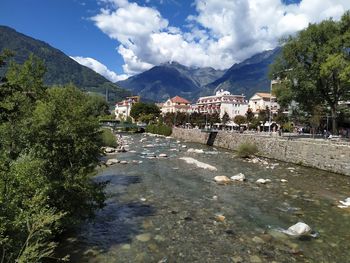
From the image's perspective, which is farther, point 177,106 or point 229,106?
point 177,106

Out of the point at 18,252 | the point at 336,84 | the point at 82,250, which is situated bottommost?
the point at 82,250

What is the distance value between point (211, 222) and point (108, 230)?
15.8 feet

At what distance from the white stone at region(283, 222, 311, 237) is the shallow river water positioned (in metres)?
0.43

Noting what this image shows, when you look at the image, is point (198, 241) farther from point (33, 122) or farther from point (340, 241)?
point (33, 122)

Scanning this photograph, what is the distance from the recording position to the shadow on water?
481 inches

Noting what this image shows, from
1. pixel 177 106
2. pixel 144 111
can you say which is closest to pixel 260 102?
pixel 144 111

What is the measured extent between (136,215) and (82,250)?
15.3 ft

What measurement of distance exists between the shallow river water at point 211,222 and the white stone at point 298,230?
0.43m

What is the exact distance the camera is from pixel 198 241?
1327 cm

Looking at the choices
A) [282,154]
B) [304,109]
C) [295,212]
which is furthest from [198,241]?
[304,109]

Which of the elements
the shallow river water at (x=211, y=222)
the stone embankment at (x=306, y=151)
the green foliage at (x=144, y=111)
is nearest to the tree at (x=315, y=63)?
the stone embankment at (x=306, y=151)

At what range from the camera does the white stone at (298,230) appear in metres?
14.3

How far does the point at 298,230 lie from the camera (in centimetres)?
1445

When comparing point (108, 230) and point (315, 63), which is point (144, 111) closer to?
point (315, 63)
